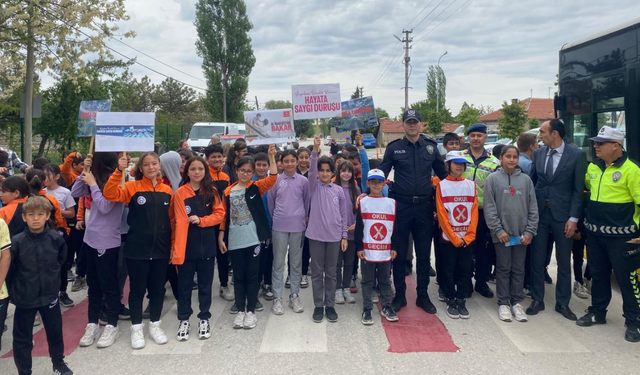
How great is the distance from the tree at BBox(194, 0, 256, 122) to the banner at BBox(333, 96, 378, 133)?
34.0m

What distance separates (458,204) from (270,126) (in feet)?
8.44

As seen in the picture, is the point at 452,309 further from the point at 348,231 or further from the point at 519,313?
the point at 348,231

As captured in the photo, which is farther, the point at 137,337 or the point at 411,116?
the point at 411,116

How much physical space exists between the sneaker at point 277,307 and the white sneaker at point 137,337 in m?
1.46

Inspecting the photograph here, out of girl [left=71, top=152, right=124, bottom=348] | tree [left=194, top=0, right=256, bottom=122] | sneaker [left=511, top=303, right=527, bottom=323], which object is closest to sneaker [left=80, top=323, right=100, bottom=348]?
girl [left=71, top=152, right=124, bottom=348]

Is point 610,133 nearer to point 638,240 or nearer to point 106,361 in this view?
point 638,240

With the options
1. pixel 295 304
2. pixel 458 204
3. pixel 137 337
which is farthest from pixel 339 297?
pixel 137 337

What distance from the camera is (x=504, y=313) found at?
4750mm

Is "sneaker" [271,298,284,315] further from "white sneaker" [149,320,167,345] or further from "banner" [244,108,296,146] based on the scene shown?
"banner" [244,108,296,146]

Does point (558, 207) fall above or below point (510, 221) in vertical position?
above

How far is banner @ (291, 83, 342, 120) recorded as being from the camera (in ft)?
18.0

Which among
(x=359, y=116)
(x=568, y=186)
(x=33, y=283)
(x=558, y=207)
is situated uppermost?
(x=359, y=116)

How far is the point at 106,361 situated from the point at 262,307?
1.80 metres

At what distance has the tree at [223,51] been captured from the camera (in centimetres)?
3912
